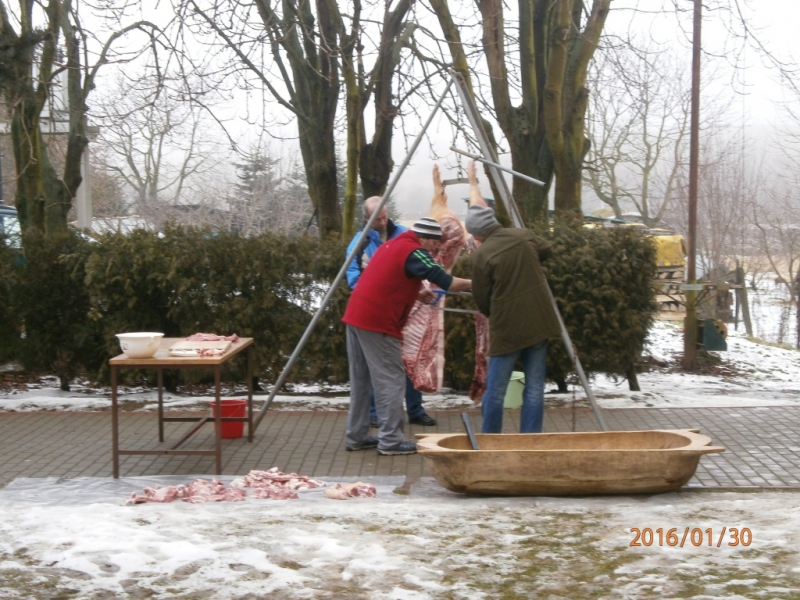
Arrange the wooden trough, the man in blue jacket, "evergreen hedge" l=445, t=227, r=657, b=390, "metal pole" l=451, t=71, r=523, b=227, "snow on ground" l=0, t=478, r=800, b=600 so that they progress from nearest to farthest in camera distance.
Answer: "snow on ground" l=0, t=478, r=800, b=600, the wooden trough, "metal pole" l=451, t=71, r=523, b=227, the man in blue jacket, "evergreen hedge" l=445, t=227, r=657, b=390

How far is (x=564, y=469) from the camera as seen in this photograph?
19.7 ft

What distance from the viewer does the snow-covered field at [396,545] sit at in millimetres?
4551

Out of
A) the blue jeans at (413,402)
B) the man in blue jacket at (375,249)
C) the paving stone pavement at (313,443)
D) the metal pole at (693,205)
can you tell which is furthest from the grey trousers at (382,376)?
the metal pole at (693,205)

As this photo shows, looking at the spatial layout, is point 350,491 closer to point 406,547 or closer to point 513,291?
point 406,547

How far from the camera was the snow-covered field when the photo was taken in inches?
179

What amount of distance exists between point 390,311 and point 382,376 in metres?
0.50

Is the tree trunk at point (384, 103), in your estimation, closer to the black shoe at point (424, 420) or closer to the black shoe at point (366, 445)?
the black shoe at point (424, 420)

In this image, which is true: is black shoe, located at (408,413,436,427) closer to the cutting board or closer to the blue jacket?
the blue jacket

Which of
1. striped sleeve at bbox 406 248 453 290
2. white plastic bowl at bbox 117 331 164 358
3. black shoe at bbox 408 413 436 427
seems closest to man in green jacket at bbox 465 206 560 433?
striped sleeve at bbox 406 248 453 290

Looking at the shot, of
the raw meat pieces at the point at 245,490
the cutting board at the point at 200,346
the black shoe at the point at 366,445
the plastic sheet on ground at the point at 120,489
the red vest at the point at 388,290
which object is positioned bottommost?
the plastic sheet on ground at the point at 120,489

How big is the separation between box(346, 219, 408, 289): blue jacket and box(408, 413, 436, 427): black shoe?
4.49ft

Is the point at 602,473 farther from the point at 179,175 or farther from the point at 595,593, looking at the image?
the point at 179,175

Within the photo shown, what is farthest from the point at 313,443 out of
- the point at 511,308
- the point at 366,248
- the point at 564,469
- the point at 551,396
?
the point at 551,396
